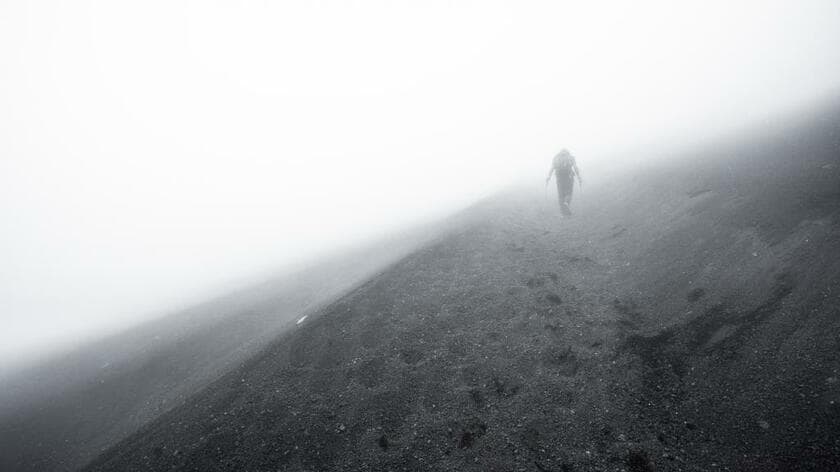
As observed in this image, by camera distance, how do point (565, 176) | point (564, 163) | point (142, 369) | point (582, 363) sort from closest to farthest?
point (582, 363) → point (142, 369) → point (565, 176) → point (564, 163)

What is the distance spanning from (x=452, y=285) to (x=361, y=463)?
922cm

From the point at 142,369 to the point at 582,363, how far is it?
93.6 ft

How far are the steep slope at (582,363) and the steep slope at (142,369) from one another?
18.7 feet

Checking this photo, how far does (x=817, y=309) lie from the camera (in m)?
9.65

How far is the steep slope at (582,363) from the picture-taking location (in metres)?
8.75

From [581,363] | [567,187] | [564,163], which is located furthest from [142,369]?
[564,163]

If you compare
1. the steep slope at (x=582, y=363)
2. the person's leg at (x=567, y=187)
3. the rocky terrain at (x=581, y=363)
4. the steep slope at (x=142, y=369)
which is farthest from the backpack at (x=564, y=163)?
the steep slope at (x=142, y=369)

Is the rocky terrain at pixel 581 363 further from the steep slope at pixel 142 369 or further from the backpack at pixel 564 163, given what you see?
the backpack at pixel 564 163

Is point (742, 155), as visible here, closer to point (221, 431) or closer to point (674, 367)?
point (674, 367)

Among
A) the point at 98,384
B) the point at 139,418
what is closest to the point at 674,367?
the point at 139,418

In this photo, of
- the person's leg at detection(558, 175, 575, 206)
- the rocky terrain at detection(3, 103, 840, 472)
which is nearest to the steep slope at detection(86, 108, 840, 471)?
the rocky terrain at detection(3, 103, 840, 472)

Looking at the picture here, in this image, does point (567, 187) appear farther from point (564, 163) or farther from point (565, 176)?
point (564, 163)

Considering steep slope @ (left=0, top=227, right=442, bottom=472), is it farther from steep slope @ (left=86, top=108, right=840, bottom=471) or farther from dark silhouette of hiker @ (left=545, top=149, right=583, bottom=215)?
dark silhouette of hiker @ (left=545, top=149, right=583, bottom=215)

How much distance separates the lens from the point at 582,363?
11555mm
